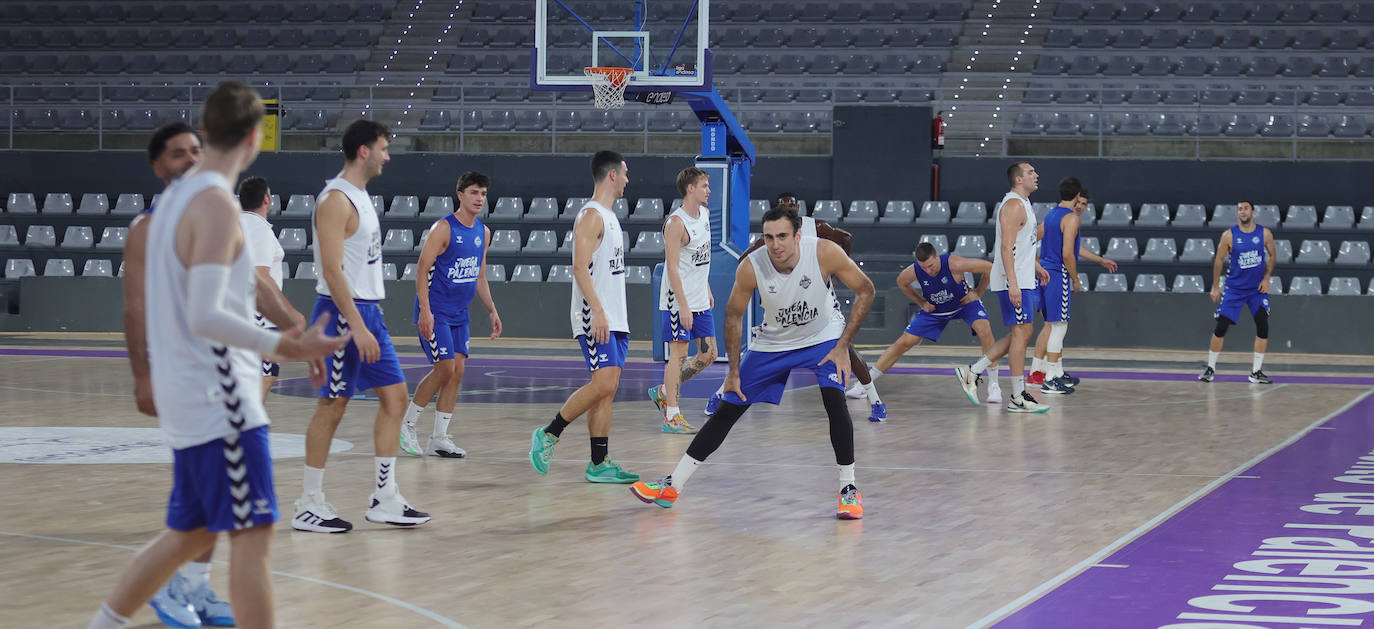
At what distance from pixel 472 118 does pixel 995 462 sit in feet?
53.0

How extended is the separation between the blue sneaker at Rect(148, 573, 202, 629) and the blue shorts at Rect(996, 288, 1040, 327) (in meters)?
8.09

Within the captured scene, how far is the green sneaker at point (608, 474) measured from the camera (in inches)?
328

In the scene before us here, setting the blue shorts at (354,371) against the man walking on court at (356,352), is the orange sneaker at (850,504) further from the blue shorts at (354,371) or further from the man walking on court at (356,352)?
the blue shorts at (354,371)

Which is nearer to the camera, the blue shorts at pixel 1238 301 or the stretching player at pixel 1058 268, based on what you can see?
the stretching player at pixel 1058 268

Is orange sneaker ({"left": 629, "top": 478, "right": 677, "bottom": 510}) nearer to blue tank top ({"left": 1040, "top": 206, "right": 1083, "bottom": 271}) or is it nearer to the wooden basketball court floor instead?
the wooden basketball court floor

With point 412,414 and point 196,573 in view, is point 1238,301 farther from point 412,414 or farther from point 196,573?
point 196,573

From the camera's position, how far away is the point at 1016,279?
39.1 feet

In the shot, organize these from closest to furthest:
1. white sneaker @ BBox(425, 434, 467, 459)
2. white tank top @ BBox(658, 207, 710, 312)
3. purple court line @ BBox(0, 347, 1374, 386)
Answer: white sneaker @ BBox(425, 434, 467, 459), white tank top @ BBox(658, 207, 710, 312), purple court line @ BBox(0, 347, 1374, 386)

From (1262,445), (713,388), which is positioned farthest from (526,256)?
(1262,445)

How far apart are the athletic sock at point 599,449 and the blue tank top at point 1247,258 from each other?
9448mm

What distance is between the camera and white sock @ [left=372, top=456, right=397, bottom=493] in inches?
269

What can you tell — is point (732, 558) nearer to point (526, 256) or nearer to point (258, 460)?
point (258, 460)

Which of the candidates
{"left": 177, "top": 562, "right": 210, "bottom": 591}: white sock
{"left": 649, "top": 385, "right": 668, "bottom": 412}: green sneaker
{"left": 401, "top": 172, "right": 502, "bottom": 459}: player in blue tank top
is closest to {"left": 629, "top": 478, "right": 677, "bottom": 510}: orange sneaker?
{"left": 401, "top": 172, "right": 502, "bottom": 459}: player in blue tank top

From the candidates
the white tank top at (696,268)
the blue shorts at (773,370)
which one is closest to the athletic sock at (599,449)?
the blue shorts at (773,370)
